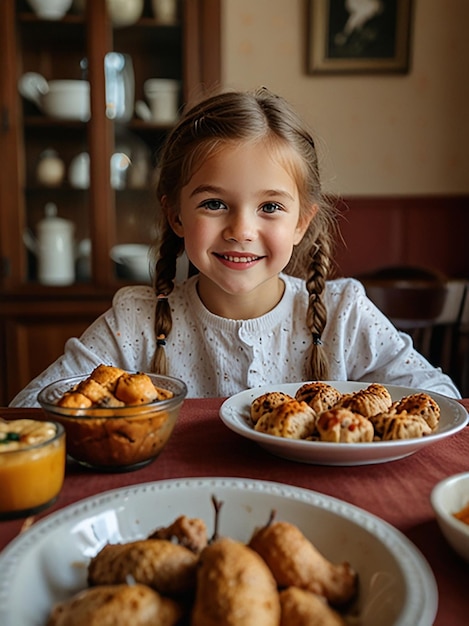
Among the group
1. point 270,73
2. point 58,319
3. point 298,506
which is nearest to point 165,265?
point 298,506

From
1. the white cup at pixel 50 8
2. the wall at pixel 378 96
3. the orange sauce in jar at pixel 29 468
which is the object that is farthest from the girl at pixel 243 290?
the wall at pixel 378 96

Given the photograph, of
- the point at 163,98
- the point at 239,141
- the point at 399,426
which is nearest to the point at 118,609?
the point at 399,426

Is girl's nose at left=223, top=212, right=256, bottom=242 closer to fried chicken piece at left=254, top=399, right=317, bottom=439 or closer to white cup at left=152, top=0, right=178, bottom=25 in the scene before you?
fried chicken piece at left=254, top=399, right=317, bottom=439

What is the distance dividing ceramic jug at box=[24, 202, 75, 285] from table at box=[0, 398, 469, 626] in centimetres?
193

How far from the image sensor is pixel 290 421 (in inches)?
29.0

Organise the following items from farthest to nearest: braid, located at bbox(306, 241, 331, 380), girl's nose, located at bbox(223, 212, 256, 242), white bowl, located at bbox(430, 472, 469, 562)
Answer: braid, located at bbox(306, 241, 331, 380)
girl's nose, located at bbox(223, 212, 256, 242)
white bowl, located at bbox(430, 472, 469, 562)

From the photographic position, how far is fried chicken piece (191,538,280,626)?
0.38 metres

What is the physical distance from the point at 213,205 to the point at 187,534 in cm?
82

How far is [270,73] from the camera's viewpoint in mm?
2914

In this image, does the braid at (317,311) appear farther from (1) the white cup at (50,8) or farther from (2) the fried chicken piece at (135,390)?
(1) the white cup at (50,8)

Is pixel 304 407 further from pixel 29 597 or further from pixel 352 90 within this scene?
pixel 352 90

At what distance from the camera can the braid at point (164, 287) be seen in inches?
52.6

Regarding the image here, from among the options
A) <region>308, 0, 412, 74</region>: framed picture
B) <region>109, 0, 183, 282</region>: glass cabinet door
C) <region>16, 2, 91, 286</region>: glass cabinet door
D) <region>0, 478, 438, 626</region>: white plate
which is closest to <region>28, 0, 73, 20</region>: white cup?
<region>16, 2, 91, 286</region>: glass cabinet door

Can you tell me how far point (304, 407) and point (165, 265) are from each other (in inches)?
29.0
